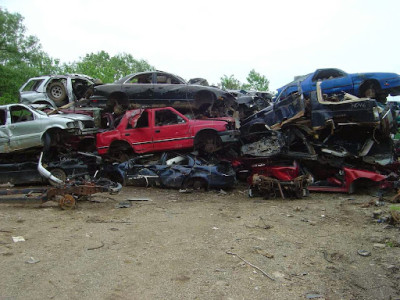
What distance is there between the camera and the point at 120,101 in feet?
36.4

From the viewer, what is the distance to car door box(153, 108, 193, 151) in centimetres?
965

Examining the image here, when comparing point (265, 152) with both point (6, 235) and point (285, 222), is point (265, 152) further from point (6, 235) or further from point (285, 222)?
point (6, 235)

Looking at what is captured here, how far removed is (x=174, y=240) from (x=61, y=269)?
1645 mm

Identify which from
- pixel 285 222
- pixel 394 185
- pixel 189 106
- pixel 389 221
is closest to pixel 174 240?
pixel 285 222

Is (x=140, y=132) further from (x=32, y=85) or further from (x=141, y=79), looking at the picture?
(x=32, y=85)

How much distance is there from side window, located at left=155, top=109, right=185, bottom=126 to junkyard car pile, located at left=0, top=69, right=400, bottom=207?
0.03m

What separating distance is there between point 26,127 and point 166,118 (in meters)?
3.88

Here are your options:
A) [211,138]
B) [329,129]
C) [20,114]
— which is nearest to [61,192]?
[20,114]

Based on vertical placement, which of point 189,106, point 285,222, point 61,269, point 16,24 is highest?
point 16,24

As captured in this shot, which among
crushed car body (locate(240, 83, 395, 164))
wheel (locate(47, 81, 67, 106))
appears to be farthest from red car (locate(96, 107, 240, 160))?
wheel (locate(47, 81, 67, 106))

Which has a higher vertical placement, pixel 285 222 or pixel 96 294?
pixel 96 294

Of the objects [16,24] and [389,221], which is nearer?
[389,221]

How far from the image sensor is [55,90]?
41.6ft

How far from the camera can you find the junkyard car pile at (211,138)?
846 cm
